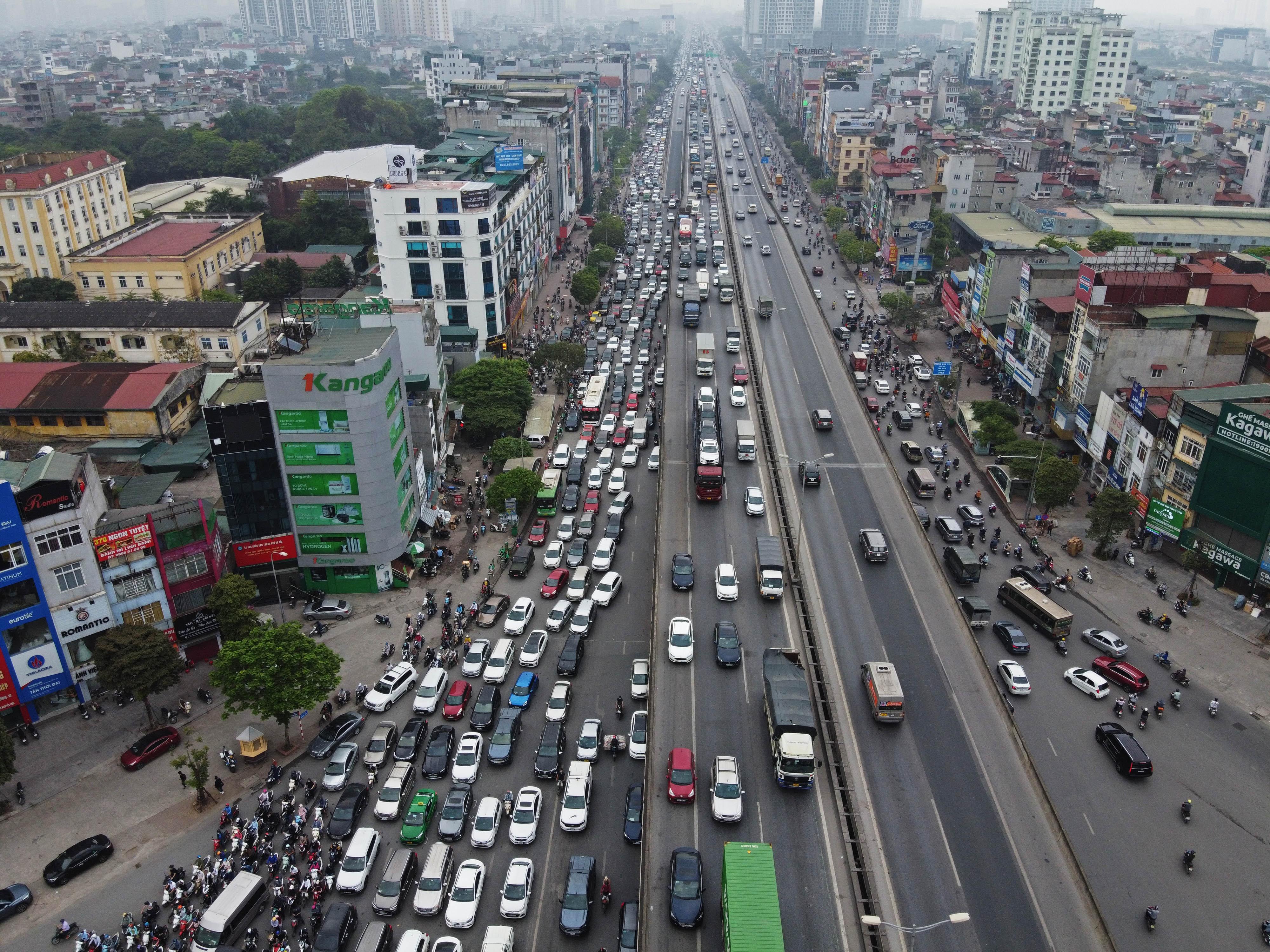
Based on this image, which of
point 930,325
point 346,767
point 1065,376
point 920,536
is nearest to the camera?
point 346,767

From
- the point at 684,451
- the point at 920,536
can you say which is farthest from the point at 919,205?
the point at 920,536

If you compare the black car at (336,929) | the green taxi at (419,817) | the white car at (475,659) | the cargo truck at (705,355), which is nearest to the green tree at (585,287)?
the cargo truck at (705,355)

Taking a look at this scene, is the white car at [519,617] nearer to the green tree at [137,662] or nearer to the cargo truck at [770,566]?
the cargo truck at [770,566]

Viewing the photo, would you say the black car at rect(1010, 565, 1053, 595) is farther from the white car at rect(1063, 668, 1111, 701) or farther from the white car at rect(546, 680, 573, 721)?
the white car at rect(546, 680, 573, 721)

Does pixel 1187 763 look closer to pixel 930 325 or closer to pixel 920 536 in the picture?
pixel 920 536

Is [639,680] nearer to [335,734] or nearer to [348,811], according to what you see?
[335,734]

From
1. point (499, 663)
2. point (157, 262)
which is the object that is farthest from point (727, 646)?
point (157, 262)
